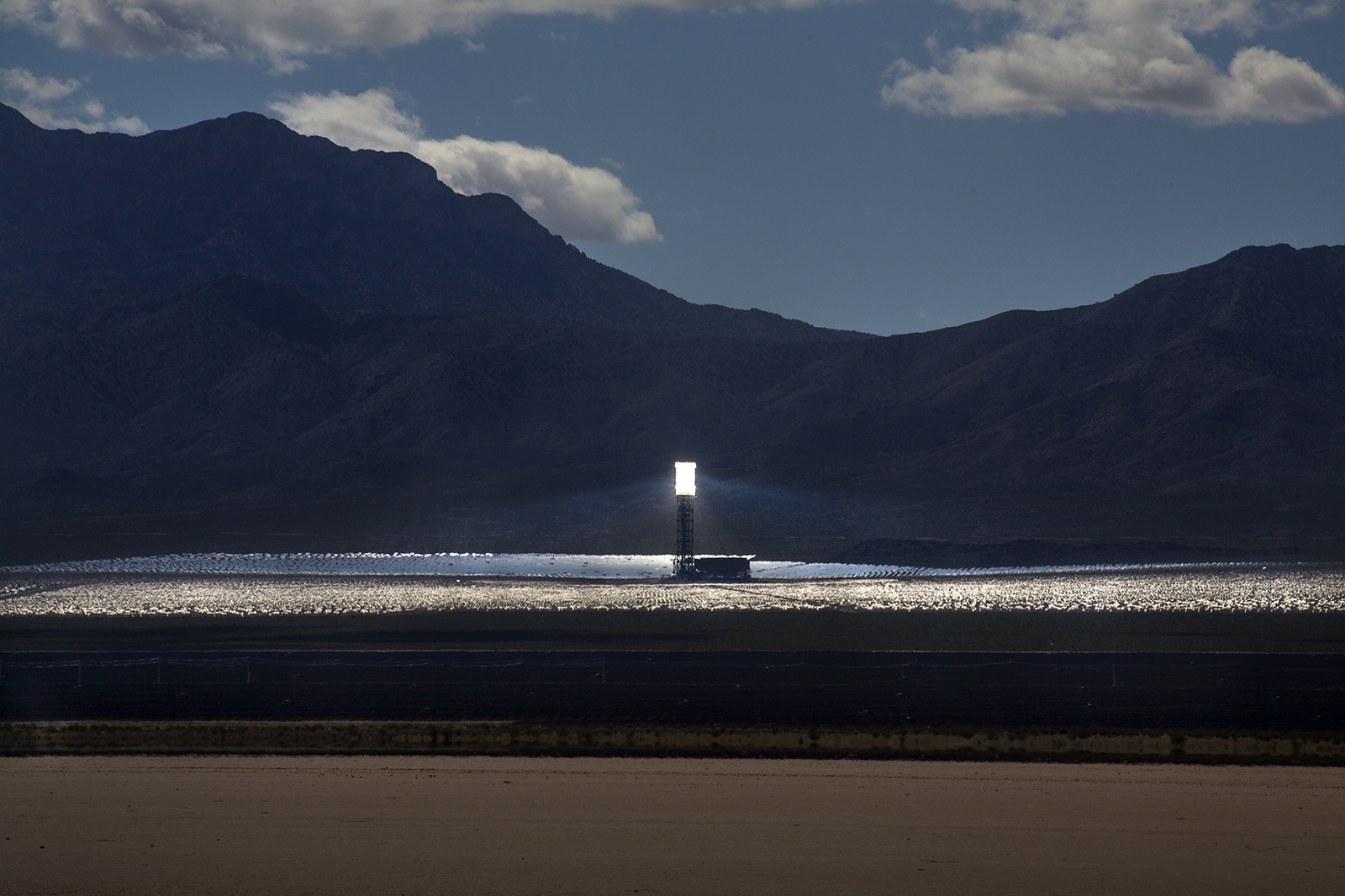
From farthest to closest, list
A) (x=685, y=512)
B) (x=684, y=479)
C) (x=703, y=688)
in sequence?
(x=684, y=479) → (x=685, y=512) → (x=703, y=688)

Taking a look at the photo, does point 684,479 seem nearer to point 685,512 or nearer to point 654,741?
point 685,512

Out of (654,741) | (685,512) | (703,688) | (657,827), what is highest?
(685,512)

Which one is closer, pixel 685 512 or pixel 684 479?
pixel 685 512

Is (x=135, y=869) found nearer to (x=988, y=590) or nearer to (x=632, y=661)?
(x=632, y=661)

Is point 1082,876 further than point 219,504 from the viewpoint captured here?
No

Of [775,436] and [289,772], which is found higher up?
[775,436]

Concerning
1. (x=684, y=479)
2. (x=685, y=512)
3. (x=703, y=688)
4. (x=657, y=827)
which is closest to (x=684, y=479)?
(x=684, y=479)

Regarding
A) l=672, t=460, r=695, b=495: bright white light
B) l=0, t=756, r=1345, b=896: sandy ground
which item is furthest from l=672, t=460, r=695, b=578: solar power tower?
l=0, t=756, r=1345, b=896: sandy ground

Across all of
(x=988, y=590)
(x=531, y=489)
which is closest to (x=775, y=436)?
(x=531, y=489)

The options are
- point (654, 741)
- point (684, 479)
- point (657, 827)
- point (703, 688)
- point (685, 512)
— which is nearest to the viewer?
point (657, 827)
